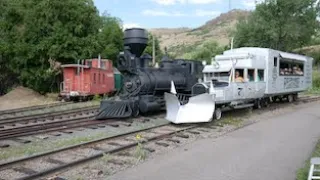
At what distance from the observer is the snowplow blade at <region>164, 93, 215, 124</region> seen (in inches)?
579

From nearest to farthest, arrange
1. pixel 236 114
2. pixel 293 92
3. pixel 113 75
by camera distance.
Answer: pixel 236 114
pixel 293 92
pixel 113 75

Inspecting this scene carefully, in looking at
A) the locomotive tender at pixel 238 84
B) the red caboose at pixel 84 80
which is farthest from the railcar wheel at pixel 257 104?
the red caboose at pixel 84 80

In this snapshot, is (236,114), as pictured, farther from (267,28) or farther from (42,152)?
(267,28)

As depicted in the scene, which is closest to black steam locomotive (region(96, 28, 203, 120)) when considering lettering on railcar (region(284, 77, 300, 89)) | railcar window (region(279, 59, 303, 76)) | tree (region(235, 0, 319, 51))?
railcar window (region(279, 59, 303, 76))

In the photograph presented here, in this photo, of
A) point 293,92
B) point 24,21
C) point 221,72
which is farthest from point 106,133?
point 24,21

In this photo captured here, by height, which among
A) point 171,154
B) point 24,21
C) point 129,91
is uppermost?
point 24,21

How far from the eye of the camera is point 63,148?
9.91 meters

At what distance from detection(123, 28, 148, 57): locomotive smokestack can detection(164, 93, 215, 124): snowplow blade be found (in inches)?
103

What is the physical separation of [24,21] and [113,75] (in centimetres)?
730

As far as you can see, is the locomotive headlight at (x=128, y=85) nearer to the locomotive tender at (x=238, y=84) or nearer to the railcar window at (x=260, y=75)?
the locomotive tender at (x=238, y=84)

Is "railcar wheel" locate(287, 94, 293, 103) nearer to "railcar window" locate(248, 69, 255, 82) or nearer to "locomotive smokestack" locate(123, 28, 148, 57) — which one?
"railcar window" locate(248, 69, 255, 82)

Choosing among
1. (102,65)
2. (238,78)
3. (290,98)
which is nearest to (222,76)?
(238,78)

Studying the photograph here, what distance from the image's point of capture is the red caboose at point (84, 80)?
26.0 meters

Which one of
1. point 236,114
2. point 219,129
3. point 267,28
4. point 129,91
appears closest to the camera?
point 219,129
